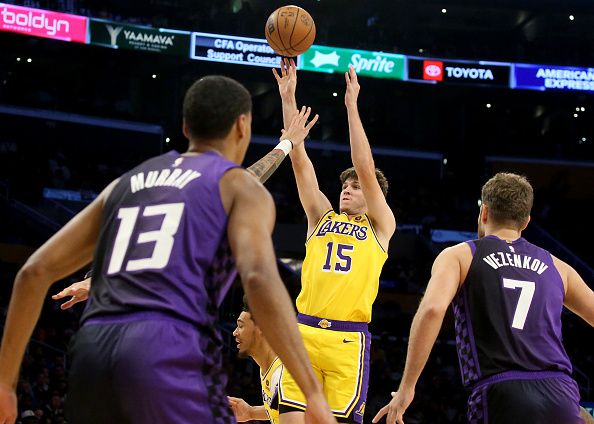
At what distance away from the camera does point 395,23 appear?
30.0m

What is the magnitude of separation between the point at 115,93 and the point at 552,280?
82.4ft

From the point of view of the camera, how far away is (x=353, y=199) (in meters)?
6.78

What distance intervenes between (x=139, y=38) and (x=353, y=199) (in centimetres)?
1769

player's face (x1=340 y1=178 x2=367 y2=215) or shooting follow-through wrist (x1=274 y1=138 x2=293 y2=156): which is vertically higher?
shooting follow-through wrist (x1=274 y1=138 x2=293 y2=156)

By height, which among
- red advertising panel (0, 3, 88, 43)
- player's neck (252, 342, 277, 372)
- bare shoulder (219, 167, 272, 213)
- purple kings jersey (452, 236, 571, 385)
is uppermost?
red advertising panel (0, 3, 88, 43)

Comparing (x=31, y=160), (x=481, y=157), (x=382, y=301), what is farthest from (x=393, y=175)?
(x=31, y=160)

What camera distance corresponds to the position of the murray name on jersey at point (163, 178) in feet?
10.3

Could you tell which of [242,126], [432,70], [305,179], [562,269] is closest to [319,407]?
[242,126]

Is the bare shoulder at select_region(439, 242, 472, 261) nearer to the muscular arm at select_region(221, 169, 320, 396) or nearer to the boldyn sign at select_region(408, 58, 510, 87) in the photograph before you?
the muscular arm at select_region(221, 169, 320, 396)

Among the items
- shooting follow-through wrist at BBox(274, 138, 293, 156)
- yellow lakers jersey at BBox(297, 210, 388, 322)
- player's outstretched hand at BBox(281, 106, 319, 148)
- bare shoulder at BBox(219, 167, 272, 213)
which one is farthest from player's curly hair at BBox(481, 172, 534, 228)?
yellow lakers jersey at BBox(297, 210, 388, 322)

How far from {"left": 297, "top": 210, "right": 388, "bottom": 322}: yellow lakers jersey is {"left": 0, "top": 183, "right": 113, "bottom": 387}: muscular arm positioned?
Result: 332 centimetres

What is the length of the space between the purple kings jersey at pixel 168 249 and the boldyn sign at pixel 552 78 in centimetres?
2346

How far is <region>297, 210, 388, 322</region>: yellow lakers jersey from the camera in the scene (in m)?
6.38

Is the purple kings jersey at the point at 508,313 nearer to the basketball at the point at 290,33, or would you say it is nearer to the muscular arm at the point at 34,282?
the muscular arm at the point at 34,282
